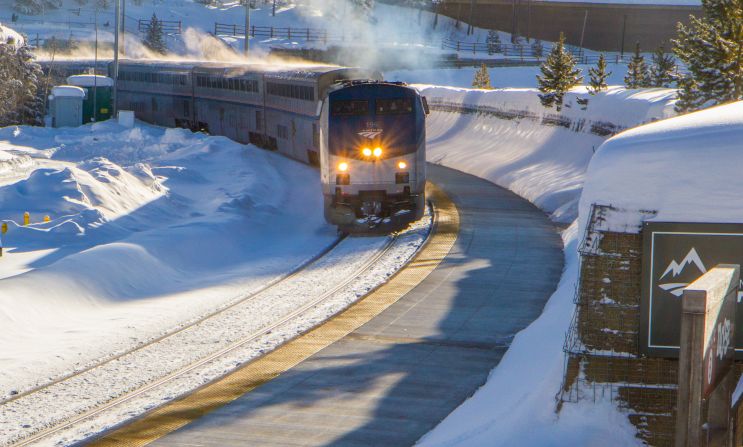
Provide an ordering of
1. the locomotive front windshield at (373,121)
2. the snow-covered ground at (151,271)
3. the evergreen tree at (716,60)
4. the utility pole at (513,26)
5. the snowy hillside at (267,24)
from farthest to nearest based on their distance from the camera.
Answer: the utility pole at (513,26) → the snowy hillside at (267,24) → the evergreen tree at (716,60) → the locomotive front windshield at (373,121) → the snow-covered ground at (151,271)

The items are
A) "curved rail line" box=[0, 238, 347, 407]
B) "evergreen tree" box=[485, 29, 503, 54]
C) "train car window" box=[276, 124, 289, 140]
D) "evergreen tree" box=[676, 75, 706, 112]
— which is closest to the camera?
"curved rail line" box=[0, 238, 347, 407]

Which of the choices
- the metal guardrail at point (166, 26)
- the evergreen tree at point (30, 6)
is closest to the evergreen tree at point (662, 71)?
the metal guardrail at point (166, 26)

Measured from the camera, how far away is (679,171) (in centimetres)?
845

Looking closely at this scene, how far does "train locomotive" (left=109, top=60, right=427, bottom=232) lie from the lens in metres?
25.0

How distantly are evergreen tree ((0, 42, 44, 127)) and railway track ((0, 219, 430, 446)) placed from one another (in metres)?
36.5

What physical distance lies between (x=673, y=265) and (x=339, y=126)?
1696 cm

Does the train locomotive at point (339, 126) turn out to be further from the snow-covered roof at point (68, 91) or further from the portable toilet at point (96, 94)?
the portable toilet at point (96, 94)

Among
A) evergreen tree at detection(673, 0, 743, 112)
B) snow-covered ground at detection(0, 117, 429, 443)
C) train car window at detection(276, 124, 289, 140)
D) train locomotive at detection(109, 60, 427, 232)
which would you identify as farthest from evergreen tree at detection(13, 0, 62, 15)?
evergreen tree at detection(673, 0, 743, 112)

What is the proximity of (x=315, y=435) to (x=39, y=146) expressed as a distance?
38219 mm

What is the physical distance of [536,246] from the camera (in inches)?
906

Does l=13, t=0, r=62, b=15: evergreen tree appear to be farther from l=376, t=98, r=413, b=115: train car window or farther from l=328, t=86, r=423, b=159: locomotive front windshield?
l=376, t=98, r=413, b=115: train car window

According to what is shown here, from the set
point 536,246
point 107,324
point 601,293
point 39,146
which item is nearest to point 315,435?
point 601,293

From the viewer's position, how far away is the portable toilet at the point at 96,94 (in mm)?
57019

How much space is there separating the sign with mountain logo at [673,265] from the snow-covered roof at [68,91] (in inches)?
1934
